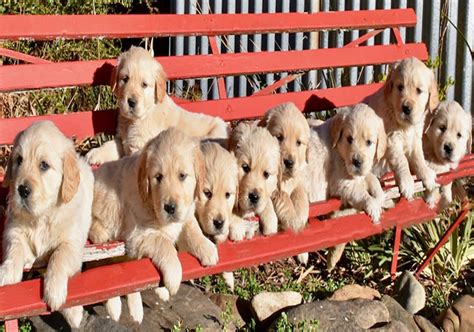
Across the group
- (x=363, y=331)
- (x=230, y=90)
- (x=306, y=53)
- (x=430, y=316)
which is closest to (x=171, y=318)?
(x=363, y=331)

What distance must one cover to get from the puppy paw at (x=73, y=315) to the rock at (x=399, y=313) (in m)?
2.37

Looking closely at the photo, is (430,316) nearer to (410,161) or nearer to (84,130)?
(410,161)

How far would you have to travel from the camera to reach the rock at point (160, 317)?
568cm

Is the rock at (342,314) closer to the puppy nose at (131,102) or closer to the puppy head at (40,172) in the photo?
the puppy nose at (131,102)

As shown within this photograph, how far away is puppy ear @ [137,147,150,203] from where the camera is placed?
527 cm

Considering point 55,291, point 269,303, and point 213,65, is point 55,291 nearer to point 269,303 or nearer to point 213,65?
point 269,303

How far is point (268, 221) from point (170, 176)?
858 mm

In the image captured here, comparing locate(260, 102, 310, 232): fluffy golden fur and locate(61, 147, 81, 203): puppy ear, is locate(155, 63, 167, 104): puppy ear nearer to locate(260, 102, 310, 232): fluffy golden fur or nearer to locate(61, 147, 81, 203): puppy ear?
locate(260, 102, 310, 232): fluffy golden fur

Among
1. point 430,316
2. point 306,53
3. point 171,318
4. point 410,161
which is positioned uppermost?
point 306,53

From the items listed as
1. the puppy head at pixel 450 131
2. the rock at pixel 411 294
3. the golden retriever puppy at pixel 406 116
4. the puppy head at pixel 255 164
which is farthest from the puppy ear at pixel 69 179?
the puppy head at pixel 450 131

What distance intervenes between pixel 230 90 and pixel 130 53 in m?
4.51

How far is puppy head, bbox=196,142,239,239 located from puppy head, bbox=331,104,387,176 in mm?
1166

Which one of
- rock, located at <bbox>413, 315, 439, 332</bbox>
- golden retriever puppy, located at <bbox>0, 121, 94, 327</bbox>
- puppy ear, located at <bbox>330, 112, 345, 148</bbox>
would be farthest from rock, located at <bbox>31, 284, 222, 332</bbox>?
rock, located at <bbox>413, 315, 439, 332</bbox>

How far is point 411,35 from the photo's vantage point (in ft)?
35.4
